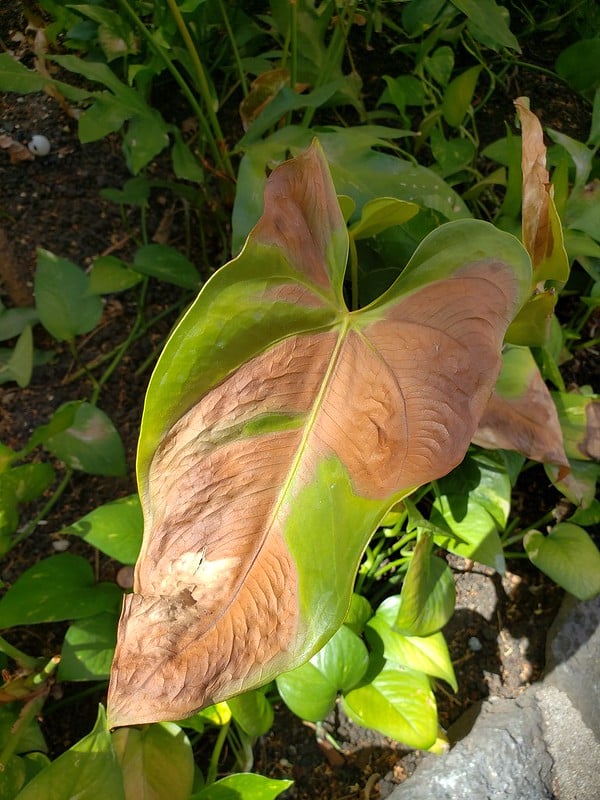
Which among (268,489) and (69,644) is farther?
(69,644)

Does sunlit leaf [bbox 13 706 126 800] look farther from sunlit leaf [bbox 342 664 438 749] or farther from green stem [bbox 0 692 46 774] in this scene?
sunlit leaf [bbox 342 664 438 749]

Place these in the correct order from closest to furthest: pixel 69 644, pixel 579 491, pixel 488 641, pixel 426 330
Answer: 1. pixel 426 330
2. pixel 69 644
3. pixel 579 491
4. pixel 488 641

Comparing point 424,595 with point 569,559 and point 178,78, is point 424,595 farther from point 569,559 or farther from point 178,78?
point 178,78

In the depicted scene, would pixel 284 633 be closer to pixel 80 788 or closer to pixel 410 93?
pixel 80 788

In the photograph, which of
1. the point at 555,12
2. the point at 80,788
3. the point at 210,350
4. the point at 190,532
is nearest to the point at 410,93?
the point at 555,12

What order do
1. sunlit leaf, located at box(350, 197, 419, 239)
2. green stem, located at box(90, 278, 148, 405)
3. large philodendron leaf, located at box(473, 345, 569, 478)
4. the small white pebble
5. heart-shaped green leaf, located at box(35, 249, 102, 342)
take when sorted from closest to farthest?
sunlit leaf, located at box(350, 197, 419, 239)
large philodendron leaf, located at box(473, 345, 569, 478)
heart-shaped green leaf, located at box(35, 249, 102, 342)
green stem, located at box(90, 278, 148, 405)
the small white pebble

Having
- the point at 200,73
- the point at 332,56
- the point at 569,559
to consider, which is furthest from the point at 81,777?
the point at 332,56

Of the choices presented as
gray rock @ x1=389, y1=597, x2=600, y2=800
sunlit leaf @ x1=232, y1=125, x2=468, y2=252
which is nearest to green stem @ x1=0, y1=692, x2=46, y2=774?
gray rock @ x1=389, y1=597, x2=600, y2=800
